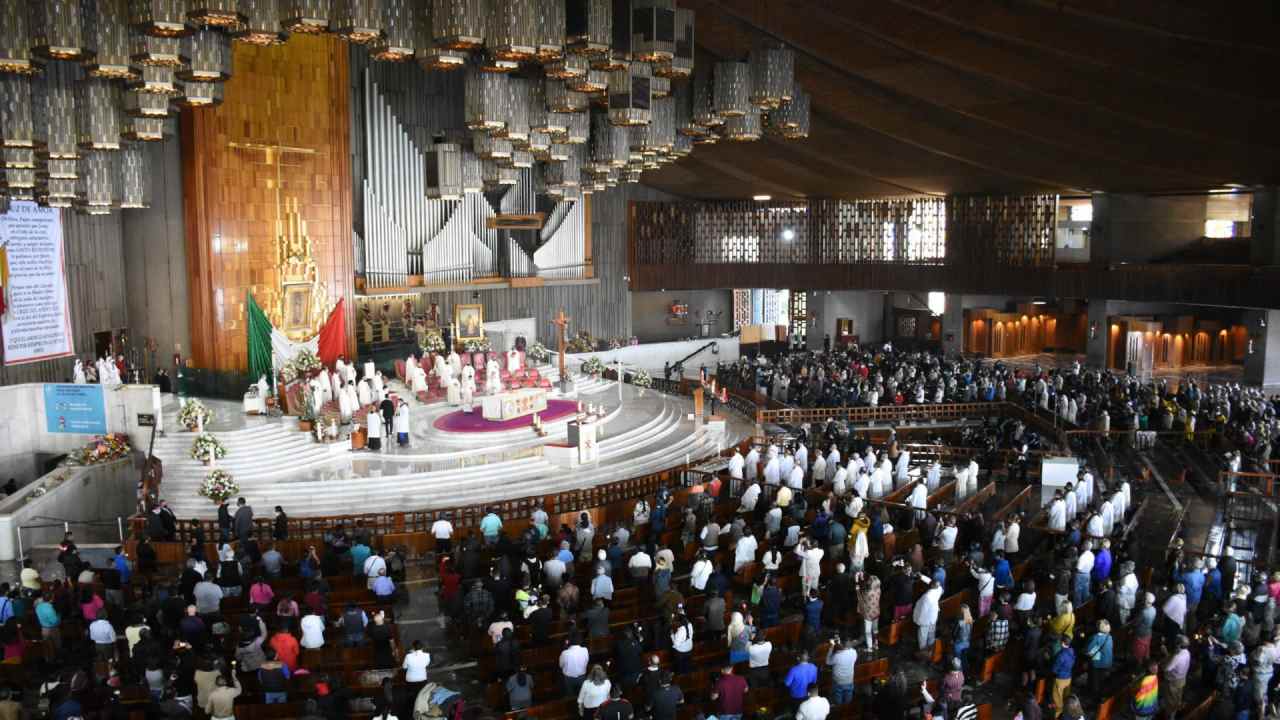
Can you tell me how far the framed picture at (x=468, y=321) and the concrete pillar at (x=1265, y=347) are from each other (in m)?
21.8

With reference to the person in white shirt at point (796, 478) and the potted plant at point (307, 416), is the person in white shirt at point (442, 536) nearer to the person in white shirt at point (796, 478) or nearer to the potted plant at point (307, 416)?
the person in white shirt at point (796, 478)

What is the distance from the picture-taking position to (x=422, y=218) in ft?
94.5

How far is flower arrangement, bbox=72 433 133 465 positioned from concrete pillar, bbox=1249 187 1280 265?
1065 inches

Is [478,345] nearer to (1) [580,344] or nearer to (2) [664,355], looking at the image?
(1) [580,344]

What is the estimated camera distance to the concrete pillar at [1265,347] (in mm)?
28359

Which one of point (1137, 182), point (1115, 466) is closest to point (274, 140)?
point (1115, 466)

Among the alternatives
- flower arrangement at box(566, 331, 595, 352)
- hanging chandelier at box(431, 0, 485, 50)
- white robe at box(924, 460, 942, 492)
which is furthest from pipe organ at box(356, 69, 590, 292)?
white robe at box(924, 460, 942, 492)

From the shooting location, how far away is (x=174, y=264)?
23.9 m

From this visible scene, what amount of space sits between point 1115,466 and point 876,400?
21.6 ft

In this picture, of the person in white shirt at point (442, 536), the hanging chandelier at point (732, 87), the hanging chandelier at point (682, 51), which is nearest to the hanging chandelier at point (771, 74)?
the hanging chandelier at point (732, 87)

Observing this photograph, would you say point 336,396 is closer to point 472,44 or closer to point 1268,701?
point 472,44

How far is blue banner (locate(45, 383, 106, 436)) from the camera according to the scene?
728 inches

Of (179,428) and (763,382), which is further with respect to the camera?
(763,382)

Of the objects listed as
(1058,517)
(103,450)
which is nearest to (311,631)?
(103,450)
